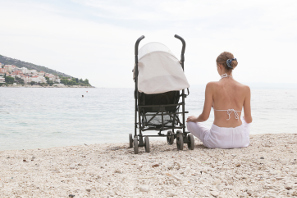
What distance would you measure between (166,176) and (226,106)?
165 cm

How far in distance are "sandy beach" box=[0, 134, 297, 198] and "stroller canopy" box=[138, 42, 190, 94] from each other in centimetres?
95

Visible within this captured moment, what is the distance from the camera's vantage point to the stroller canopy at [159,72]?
4.15 m

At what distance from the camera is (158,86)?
414 centimetres

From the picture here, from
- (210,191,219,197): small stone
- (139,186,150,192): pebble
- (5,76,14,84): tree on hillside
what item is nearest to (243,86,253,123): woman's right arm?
(210,191,219,197): small stone

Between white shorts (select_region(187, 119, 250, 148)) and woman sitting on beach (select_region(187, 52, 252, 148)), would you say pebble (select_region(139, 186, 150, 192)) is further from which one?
white shorts (select_region(187, 119, 250, 148))

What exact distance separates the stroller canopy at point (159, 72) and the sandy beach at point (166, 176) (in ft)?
3.13

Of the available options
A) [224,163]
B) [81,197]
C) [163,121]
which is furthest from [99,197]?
[163,121]

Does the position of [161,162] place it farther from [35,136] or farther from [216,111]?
[35,136]

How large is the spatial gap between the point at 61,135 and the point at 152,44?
20.5 ft

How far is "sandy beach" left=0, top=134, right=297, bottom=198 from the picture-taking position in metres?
2.58

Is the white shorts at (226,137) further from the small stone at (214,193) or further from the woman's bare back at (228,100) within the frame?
the small stone at (214,193)

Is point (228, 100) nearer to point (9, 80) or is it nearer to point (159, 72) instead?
point (159, 72)

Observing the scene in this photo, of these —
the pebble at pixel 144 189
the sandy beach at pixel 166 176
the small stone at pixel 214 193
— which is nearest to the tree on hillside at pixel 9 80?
the sandy beach at pixel 166 176

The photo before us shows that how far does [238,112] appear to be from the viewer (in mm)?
4199
